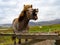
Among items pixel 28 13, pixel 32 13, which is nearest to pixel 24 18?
pixel 28 13

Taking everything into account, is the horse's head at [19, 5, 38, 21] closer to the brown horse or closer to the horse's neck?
the brown horse

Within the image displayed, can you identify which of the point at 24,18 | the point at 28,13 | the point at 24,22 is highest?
the point at 28,13

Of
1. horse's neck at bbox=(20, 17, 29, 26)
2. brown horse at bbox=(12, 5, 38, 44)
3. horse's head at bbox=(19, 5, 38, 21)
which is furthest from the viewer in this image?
horse's neck at bbox=(20, 17, 29, 26)

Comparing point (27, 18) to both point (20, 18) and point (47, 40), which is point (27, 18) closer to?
point (20, 18)

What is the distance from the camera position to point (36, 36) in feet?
23.1

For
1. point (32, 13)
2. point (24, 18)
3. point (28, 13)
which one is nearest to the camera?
point (32, 13)

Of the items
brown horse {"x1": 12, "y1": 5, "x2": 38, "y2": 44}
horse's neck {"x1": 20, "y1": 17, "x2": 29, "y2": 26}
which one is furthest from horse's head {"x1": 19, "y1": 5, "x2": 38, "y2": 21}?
horse's neck {"x1": 20, "y1": 17, "x2": 29, "y2": 26}

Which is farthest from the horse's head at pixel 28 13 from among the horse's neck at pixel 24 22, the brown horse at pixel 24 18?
the horse's neck at pixel 24 22

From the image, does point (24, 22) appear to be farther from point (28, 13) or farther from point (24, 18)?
point (28, 13)

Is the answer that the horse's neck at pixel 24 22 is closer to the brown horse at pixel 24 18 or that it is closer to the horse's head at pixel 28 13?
the brown horse at pixel 24 18

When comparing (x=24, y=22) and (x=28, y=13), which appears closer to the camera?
(x=28, y=13)

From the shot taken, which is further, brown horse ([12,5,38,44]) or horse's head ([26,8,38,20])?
brown horse ([12,5,38,44])

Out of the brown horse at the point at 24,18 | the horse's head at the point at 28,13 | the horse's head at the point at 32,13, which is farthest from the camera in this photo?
the brown horse at the point at 24,18

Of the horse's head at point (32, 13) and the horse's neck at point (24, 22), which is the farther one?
the horse's neck at point (24, 22)
